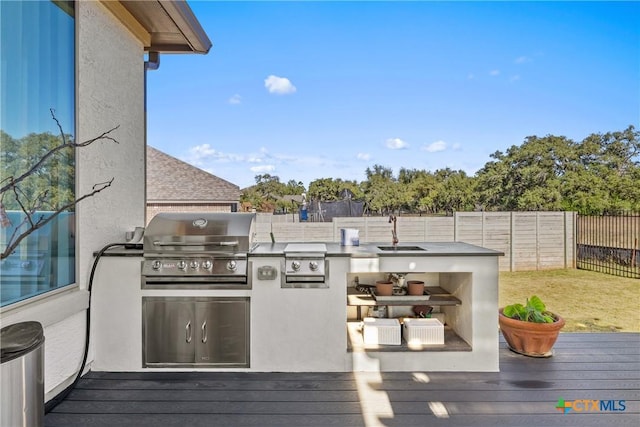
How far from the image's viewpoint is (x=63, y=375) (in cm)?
221

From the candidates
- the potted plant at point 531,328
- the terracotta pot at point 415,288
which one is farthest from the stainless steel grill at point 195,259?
the potted plant at point 531,328

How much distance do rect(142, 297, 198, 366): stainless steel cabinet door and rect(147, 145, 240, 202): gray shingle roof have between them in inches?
283

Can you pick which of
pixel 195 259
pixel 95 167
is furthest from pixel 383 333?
pixel 95 167

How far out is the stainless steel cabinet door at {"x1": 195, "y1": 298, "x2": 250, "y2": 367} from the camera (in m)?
2.51

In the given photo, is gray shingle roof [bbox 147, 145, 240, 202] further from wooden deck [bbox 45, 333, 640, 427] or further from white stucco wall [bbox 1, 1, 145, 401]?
wooden deck [bbox 45, 333, 640, 427]

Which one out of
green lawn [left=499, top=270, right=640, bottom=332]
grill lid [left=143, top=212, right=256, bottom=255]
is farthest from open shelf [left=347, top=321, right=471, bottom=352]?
green lawn [left=499, top=270, right=640, bottom=332]

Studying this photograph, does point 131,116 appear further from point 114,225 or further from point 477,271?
point 477,271

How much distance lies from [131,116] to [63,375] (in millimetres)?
2018

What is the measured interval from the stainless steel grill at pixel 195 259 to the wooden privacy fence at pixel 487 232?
182 inches

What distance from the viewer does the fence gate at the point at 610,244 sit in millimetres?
6793

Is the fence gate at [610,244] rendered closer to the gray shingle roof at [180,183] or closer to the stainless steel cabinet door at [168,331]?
the stainless steel cabinet door at [168,331]

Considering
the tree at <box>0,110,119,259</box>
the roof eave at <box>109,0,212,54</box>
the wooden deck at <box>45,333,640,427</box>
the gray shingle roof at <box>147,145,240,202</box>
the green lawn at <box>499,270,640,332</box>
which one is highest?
the roof eave at <box>109,0,212,54</box>

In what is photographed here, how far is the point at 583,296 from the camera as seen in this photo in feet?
19.0

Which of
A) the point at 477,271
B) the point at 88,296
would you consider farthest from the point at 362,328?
the point at 88,296
